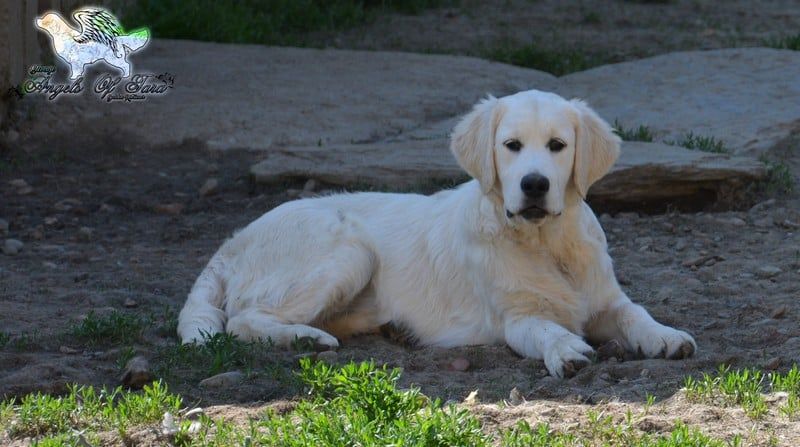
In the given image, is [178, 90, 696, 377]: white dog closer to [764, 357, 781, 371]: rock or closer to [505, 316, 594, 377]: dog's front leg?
[505, 316, 594, 377]: dog's front leg

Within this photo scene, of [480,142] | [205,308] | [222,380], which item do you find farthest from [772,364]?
[205,308]

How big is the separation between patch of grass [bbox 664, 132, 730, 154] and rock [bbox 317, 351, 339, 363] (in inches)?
167

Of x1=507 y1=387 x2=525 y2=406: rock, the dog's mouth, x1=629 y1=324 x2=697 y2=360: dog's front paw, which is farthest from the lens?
the dog's mouth

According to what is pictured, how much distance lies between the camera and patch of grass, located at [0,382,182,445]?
425 cm

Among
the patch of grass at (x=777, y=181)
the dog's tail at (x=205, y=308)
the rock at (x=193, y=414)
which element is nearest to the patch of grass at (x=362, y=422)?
the rock at (x=193, y=414)

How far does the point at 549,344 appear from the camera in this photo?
522cm

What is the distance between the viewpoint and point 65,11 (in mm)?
10648

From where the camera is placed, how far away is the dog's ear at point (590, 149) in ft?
18.4

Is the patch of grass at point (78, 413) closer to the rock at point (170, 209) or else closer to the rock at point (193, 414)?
the rock at point (193, 414)

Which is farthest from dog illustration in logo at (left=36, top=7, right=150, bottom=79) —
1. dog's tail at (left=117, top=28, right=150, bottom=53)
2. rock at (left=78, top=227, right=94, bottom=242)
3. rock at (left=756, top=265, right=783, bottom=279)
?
rock at (left=756, top=265, right=783, bottom=279)

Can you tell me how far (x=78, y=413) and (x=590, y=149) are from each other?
262cm

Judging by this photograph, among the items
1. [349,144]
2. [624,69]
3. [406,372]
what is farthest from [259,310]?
[624,69]

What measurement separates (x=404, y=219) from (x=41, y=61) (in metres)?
4.95

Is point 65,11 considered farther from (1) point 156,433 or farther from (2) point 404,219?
(1) point 156,433
